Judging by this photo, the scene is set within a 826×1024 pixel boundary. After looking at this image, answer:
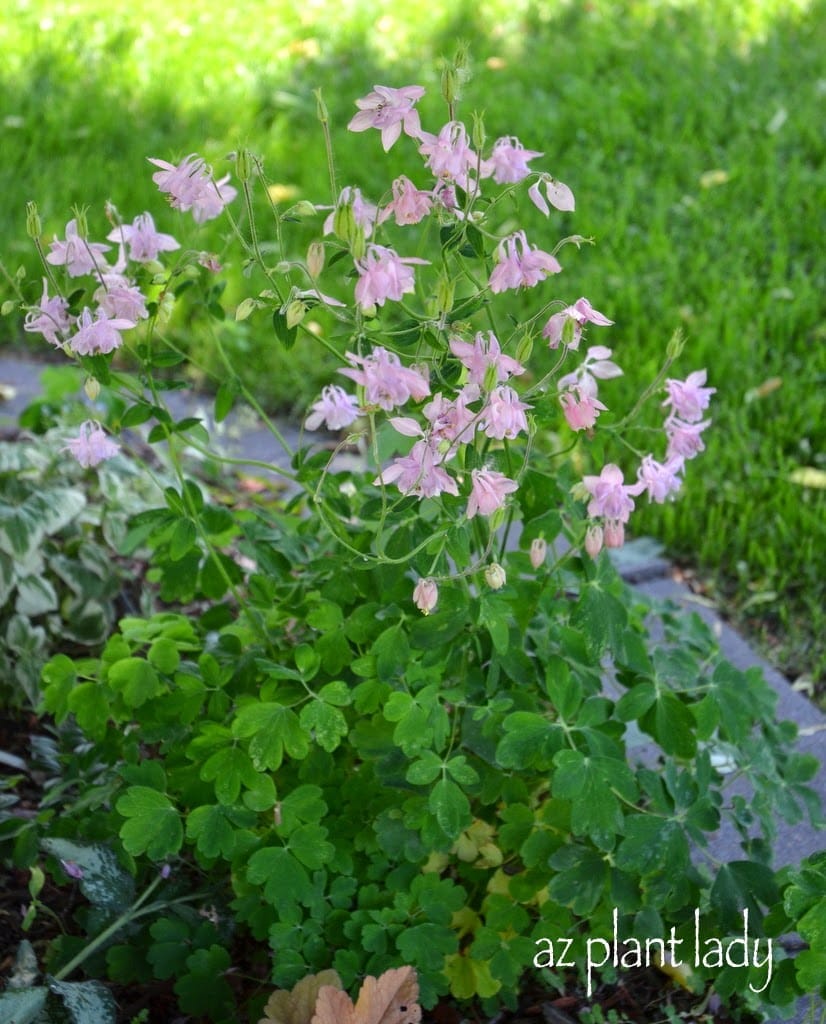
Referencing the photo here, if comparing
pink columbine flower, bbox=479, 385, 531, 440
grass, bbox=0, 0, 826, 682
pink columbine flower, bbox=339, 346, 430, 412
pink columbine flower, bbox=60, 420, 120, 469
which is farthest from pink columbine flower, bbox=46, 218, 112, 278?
grass, bbox=0, 0, 826, 682

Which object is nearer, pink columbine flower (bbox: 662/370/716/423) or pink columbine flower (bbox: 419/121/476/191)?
pink columbine flower (bbox: 419/121/476/191)

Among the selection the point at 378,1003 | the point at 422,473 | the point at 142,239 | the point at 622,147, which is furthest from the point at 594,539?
the point at 622,147

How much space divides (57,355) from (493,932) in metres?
2.55

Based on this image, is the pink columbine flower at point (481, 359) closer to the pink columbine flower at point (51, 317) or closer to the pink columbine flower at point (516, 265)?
the pink columbine flower at point (516, 265)

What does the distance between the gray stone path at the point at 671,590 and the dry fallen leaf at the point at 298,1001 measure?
26.6 inches

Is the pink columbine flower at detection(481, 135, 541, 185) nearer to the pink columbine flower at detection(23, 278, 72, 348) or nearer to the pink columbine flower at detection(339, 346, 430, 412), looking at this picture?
the pink columbine flower at detection(339, 346, 430, 412)

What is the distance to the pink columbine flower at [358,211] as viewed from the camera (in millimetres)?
1568

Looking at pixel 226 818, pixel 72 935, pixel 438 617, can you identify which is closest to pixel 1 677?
pixel 72 935

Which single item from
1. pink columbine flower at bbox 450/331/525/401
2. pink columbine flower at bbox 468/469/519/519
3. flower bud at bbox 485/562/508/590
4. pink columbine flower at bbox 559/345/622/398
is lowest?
flower bud at bbox 485/562/508/590

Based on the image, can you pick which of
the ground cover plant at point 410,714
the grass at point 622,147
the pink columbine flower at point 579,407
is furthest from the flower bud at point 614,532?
the grass at point 622,147

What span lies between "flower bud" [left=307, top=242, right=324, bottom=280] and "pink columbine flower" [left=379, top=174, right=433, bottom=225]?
106 mm

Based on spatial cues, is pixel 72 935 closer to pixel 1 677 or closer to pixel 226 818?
pixel 226 818

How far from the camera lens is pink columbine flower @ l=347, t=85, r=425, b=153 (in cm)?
159

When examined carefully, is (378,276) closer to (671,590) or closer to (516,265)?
(516,265)
